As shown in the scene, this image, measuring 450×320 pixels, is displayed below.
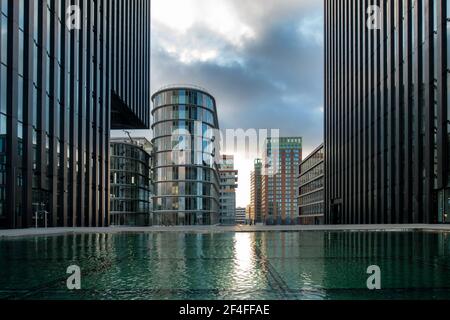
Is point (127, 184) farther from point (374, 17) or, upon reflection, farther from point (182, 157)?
point (374, 17)

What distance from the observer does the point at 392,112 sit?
38.0 metres

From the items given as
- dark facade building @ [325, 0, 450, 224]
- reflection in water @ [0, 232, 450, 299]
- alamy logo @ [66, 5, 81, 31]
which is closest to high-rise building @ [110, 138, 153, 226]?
dark facade building @ [325, 0, 450, 224]

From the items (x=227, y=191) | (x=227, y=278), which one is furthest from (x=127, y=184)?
(x=227, y=191)

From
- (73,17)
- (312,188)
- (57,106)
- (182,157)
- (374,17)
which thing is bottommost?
(312,188)

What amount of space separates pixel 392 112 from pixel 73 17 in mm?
31097

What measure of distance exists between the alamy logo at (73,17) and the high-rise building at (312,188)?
67.3m

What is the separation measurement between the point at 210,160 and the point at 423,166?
5905 centimetres

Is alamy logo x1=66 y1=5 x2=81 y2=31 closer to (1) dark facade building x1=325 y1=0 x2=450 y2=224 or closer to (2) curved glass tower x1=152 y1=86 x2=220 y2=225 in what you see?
(1) dark facade building x1=325 y1=0 x2=450 y2=224

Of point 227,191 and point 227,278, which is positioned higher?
point 227,278

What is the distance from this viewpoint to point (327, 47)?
222 feet

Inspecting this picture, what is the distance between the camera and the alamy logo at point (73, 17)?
3347 cm

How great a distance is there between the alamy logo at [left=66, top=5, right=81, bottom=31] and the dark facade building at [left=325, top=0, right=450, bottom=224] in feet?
97.3
